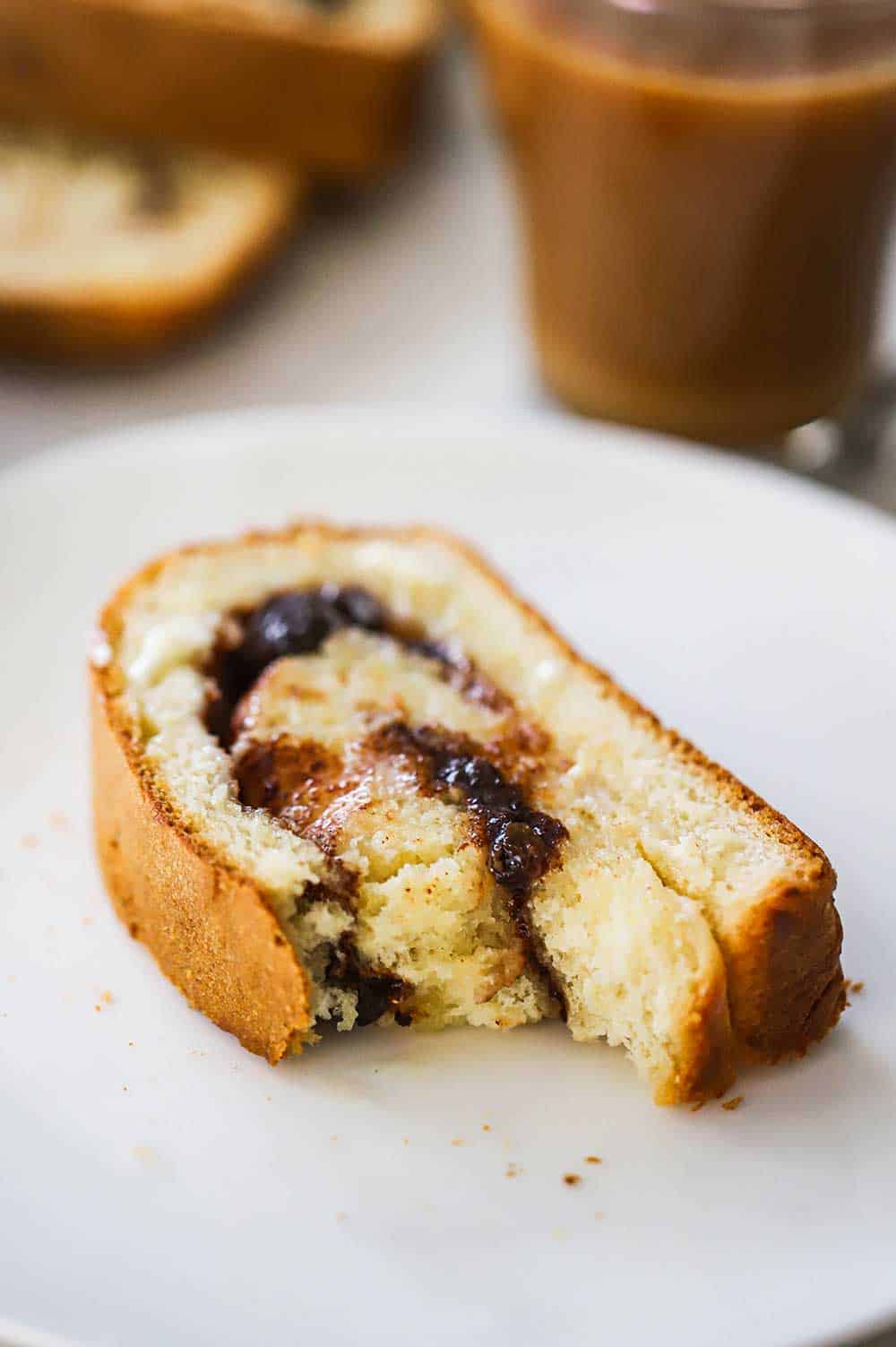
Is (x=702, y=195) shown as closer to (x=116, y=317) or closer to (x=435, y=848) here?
(x=116, y=317)

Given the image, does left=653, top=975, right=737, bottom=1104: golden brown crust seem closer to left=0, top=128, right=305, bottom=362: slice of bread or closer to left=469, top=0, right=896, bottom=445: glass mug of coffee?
left=469, top=0, right=896, bottom=445: glass mug of coffee

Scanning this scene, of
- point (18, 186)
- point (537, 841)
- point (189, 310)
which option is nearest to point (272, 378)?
point (189, 310)

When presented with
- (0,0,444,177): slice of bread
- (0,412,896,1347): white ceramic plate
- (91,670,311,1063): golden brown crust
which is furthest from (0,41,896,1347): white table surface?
(91,670,311,1063): golden brown crust

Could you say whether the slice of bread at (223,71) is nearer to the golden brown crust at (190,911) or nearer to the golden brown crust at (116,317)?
the golden brown crust at (116,317)

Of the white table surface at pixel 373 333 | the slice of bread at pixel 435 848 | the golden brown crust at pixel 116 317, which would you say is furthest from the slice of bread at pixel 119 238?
the slice of bread at pixel 435 848

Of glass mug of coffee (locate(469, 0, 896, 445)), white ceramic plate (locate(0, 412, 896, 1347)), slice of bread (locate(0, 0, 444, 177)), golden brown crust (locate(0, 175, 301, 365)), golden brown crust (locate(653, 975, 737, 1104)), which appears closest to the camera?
white ceramic plate (locate(0, 412, 896, 1347))

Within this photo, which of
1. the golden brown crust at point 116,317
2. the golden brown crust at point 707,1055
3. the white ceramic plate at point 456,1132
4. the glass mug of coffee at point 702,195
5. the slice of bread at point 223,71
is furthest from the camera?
the slice of bread at point 223,71
